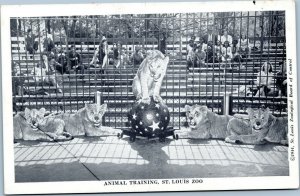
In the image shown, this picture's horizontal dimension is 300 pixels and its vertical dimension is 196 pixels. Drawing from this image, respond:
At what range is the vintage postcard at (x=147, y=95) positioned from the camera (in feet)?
7.03

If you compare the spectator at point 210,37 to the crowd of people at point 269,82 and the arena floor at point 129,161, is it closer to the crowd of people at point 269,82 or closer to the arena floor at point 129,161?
the crowd of people at point 269,82

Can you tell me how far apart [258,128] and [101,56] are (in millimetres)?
753

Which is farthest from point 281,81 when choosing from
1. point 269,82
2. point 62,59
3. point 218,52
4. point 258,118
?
point 62,59

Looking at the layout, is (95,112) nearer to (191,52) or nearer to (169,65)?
(169,65)

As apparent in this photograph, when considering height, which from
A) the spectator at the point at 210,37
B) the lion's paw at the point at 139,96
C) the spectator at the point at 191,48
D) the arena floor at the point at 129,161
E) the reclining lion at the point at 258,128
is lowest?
the arena floor at the point at 129,161

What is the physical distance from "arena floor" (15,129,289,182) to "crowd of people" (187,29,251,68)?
0.36 m

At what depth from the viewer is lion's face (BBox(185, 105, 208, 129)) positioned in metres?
2.18

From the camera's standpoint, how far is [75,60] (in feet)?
7.07

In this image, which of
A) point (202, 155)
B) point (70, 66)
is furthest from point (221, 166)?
point (70, 66)

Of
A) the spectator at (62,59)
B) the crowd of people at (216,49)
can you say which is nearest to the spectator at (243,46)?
the crowd of people at (216,49)

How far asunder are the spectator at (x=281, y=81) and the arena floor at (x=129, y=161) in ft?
0.97

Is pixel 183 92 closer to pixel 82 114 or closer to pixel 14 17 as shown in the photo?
pixel 82 114

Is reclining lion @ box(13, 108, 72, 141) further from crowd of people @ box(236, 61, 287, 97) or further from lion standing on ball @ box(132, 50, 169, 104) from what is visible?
crowd of people @ box(236, 61, 287, 97)

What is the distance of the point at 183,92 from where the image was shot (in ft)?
7.12
